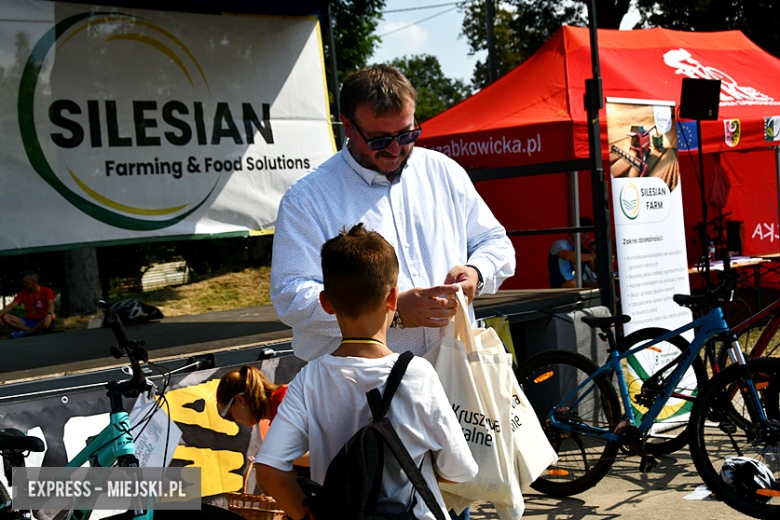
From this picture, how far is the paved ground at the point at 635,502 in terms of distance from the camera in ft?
12.2

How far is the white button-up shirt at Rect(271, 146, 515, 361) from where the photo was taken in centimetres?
202

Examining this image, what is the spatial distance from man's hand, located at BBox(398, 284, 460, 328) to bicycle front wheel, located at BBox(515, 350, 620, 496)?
8.33 feet

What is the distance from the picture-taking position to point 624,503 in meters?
3.92

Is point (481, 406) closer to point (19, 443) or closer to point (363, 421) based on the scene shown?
point (363, 421)

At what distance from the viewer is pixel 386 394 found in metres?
1.60

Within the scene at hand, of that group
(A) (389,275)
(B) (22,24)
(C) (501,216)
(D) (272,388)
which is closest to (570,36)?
(C) (501,216)

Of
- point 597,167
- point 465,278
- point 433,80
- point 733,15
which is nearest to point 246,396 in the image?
point 465,278

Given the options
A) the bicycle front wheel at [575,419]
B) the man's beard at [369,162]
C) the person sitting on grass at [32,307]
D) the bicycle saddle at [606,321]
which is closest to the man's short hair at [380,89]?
the man's beard at [369,162]

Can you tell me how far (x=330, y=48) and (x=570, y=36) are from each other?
4.40 m

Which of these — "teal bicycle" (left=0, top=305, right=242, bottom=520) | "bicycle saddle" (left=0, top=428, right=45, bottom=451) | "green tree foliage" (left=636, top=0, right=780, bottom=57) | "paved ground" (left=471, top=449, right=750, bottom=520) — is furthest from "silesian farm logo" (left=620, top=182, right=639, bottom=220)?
"green tree foliage" (left=636, top=0, right=780, bottom=57)

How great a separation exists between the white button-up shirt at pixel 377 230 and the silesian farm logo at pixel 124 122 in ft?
10.6

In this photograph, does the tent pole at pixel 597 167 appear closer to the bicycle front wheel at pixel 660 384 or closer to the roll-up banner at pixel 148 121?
the bicycle front wheel at pixel 660 384

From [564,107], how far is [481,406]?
255 inches

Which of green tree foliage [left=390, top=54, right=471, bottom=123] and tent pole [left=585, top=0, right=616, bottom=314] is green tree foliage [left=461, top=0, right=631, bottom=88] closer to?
tent pole [left=585, top=0, right=616, bottom=314]
